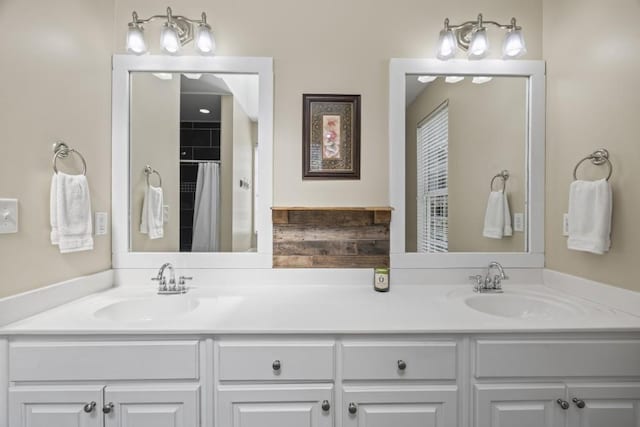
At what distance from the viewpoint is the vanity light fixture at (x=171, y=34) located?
146 cm

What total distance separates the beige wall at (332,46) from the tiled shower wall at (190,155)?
1.11 feet

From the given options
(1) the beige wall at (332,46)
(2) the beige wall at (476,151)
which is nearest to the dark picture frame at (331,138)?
(1) the beige wall at (332,46)

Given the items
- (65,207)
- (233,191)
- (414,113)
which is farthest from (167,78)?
(414,113)

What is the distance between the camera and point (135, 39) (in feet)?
4.79

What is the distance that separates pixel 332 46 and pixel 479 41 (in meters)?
0.75

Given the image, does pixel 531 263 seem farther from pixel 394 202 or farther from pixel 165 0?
pixel 165 0

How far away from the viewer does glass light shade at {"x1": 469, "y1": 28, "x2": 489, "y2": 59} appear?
148 cm

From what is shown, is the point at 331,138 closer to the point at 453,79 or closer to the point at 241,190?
the point at 241,190

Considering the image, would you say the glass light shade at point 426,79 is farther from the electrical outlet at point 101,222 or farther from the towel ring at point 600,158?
the electrical outlet at point 101,222

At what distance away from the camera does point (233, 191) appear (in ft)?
5.25

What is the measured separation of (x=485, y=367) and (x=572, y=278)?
757mm

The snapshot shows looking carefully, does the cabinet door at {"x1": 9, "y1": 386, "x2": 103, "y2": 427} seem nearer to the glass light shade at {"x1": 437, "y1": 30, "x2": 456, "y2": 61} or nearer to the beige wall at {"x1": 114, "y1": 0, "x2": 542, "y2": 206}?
the beige wall at {"x1": 114, "y1": 0, "x2": 542, "y2": 206}

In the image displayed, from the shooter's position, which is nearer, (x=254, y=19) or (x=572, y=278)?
(x=572, y=278)

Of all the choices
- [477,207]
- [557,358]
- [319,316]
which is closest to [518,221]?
[477,207]
